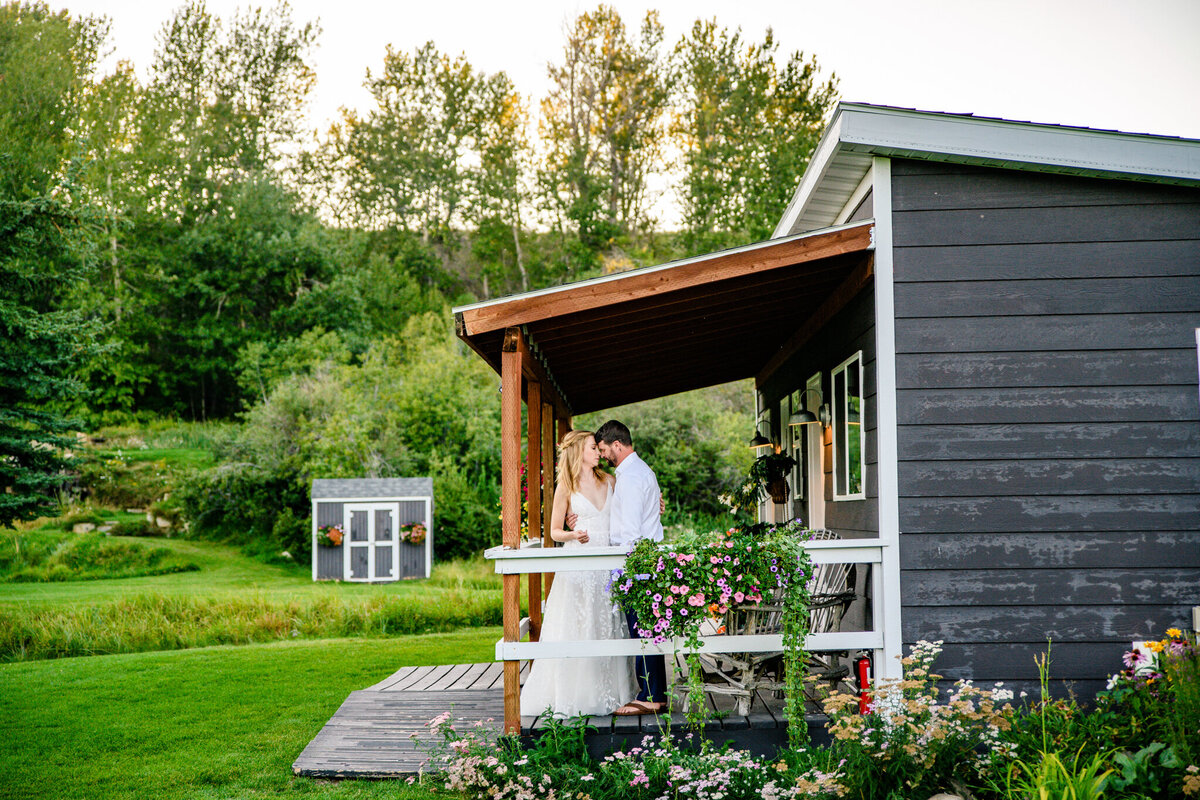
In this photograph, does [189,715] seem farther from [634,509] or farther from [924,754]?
[924,754]

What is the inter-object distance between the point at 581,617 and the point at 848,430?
2286 mm

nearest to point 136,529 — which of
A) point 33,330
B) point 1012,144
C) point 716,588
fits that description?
point 33,330

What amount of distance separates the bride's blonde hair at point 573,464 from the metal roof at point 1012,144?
2.43m

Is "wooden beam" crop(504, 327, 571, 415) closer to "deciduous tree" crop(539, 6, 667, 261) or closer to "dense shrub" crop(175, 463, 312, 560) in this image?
"dense shrub" crop(175, 463, 312, 560)

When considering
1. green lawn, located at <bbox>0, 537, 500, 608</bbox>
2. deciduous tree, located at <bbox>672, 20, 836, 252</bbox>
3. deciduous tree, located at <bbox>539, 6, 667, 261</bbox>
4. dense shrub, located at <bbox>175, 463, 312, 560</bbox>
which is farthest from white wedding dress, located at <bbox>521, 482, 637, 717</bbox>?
deciduous tree, located at <bbox>539, 6, 667, 261</bbox>

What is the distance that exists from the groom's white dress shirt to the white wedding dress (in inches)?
12.5

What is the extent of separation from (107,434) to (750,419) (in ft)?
58.3

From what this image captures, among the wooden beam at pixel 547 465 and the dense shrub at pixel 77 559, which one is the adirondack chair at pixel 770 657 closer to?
the wooden beam at pixel 547 465

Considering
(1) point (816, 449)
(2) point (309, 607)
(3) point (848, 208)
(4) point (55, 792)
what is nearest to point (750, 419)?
(2) point (309, 607)

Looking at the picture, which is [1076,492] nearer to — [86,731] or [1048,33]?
[86,731]

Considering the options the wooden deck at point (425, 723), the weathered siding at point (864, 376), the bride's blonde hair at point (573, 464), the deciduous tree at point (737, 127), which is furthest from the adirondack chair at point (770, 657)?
the deciduous tree at point (737, 127)

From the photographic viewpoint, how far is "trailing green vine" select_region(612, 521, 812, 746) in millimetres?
4930

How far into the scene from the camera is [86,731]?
23.2 feet

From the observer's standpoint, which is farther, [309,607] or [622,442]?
→ [309,607]
